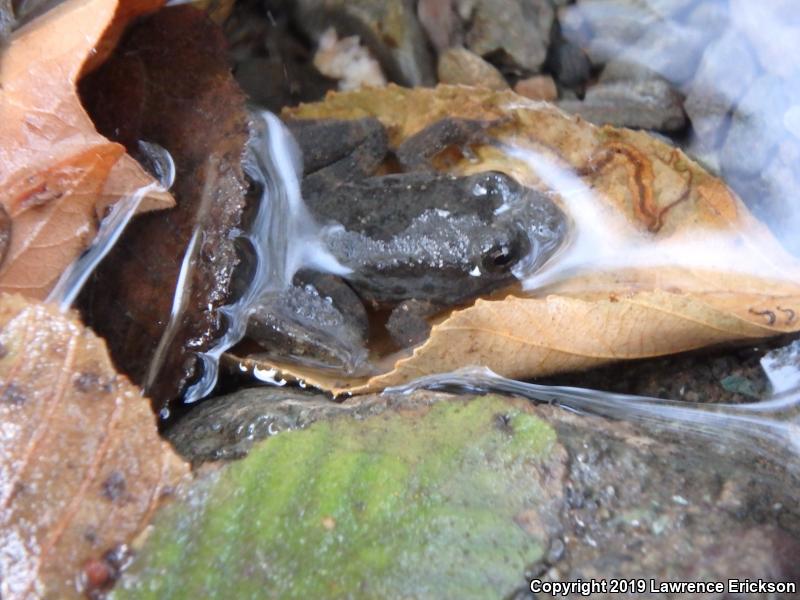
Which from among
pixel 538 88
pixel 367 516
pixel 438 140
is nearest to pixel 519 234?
pixel 438 140

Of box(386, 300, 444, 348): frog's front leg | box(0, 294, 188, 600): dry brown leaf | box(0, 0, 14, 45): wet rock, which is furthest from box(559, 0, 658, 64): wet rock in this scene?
box(0, 294, 188, 600): dry brown leaf

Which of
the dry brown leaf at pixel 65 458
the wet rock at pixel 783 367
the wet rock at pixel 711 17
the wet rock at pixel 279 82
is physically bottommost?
the wet rock at pixel 783 367

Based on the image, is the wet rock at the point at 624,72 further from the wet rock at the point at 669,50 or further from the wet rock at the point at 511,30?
the wet rock at the point at 511,30

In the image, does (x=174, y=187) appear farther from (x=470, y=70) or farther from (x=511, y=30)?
(x=511, y=30)

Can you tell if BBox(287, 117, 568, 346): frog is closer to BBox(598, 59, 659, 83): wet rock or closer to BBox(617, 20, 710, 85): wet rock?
BBox(598, 59, 659, 83): wet rock

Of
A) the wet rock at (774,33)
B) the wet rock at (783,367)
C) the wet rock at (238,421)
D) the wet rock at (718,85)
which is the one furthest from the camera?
the wet rock at (718,85)

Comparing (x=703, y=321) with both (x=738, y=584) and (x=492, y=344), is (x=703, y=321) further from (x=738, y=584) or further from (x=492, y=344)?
(x=738, y=584)

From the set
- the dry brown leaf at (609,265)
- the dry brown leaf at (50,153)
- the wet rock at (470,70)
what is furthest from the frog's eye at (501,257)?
the dry brown leaf at (50,153)
